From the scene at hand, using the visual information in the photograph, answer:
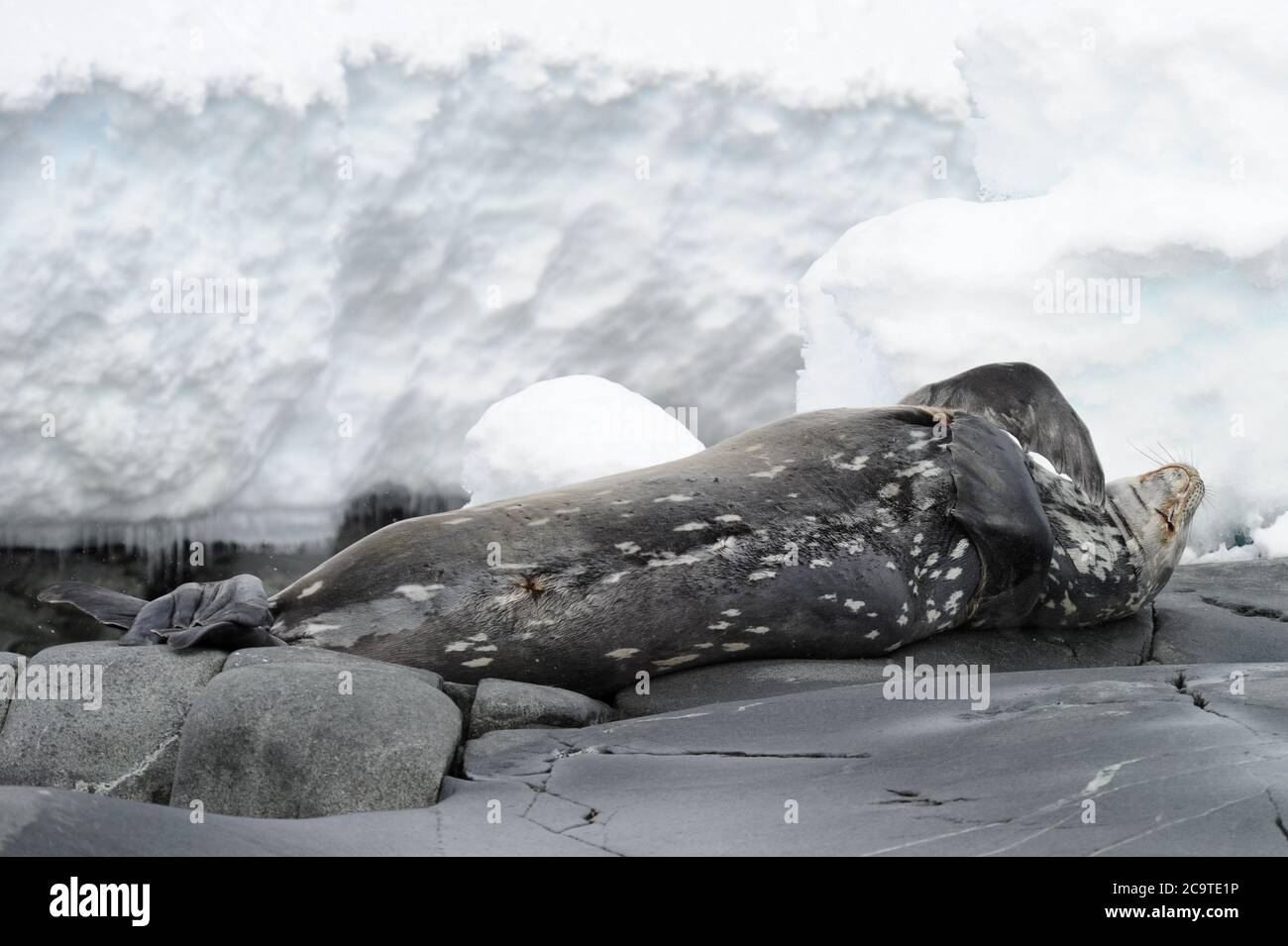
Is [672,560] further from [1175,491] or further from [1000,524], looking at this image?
[1175,491]

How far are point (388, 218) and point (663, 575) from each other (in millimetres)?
4374

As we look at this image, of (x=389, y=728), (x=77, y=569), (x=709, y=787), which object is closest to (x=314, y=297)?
(x=77, y=569)

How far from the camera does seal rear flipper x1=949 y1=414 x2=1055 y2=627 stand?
418 centimetres

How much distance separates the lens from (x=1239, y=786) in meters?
1.90

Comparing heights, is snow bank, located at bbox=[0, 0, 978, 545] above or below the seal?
above

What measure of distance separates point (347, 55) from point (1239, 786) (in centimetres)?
653

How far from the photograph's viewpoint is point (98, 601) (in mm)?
3598

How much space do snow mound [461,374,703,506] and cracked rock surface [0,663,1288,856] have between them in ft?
9.22

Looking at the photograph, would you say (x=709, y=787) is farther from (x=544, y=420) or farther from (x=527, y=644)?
(x=544, y=420)
